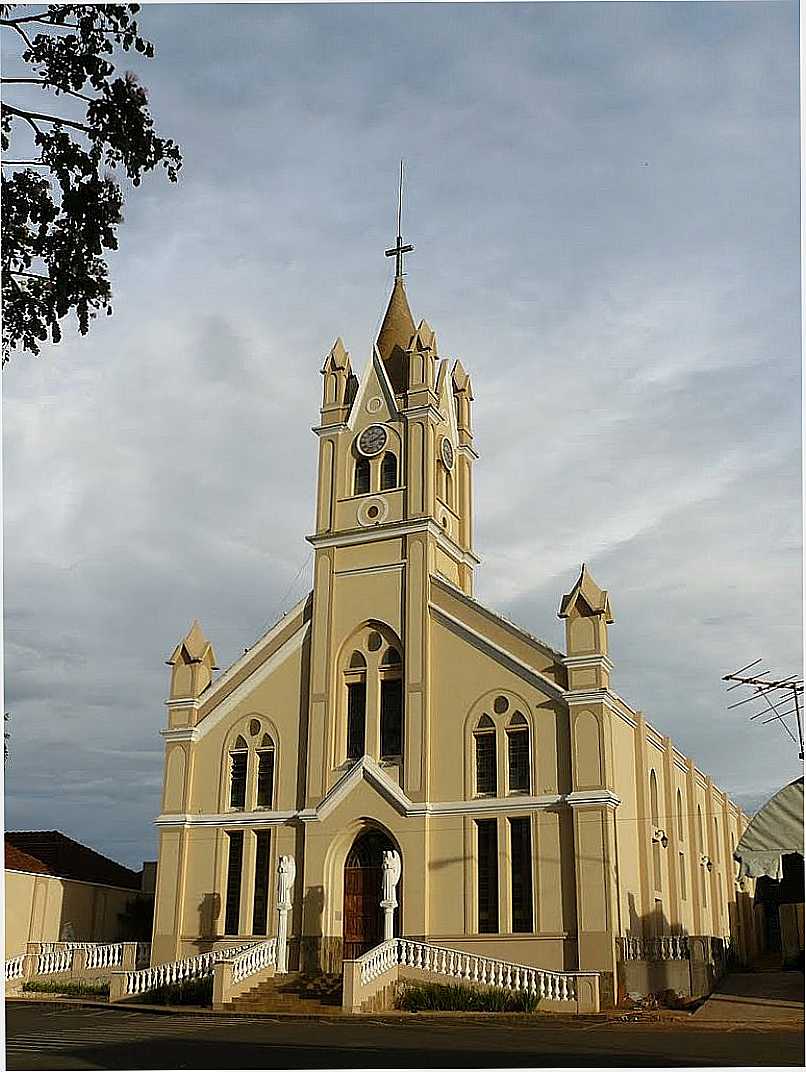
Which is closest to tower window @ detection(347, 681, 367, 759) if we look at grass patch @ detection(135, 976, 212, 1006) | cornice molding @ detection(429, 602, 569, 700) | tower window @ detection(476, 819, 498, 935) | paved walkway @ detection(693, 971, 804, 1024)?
cornice molding @ detection(429, 602, 569, 700)

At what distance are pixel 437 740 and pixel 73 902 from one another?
38.2ft

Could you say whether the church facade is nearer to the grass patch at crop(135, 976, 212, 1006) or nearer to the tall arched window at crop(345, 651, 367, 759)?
the tall arched window at crop(345, 651, 367, 759)

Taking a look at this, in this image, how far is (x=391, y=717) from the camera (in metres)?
Answer: 26.2

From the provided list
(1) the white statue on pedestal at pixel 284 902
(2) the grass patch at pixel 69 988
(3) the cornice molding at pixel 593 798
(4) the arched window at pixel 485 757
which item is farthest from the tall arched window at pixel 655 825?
(2) the grass patch at pixel 69 988

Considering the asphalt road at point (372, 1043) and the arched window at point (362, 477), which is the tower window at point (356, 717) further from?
the asphalt road at point (372, 1043)

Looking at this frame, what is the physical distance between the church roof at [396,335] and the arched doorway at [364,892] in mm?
11632

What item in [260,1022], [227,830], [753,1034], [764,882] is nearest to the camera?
[753,1034]

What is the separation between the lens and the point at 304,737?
2667cm

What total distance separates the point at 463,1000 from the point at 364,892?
4.64 metres

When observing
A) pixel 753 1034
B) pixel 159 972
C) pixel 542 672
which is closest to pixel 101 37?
pixel 753 1034

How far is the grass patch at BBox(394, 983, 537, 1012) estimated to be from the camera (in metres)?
20.5

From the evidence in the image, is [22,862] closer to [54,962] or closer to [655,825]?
[54,962]

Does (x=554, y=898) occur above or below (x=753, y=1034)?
above

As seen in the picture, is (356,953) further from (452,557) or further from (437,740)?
(452,557)
